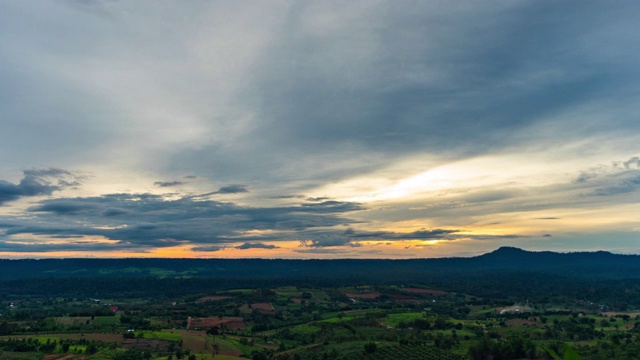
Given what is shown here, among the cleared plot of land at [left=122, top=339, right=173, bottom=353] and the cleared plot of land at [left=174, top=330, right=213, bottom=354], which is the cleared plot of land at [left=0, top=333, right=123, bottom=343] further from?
the cleared plot of land at [left=174, top=330, right=213, bottom=354]

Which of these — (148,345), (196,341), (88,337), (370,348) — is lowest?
(196,341)

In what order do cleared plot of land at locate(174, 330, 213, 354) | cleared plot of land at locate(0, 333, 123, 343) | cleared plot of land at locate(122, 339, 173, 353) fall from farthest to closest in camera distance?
1. cleared plot of land at locate(0, 333, 123, 343)
2. cleared plot of land at locate(174, 330, 213, 354)
3. cleared plot of land at locate(122, 339, 173, 353)

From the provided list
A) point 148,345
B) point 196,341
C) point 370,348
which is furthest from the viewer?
point 196,341

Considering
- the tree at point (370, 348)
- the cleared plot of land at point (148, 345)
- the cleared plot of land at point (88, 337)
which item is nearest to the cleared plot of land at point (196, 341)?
the cleared plot of land at point (148, 345)

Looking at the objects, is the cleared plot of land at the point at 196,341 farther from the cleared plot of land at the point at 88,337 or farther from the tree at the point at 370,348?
the tree at the point at 370,348

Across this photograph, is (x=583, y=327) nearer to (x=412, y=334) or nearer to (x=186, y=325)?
(x=412, y=334)

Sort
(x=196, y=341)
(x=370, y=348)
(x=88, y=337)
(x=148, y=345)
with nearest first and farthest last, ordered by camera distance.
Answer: (x=370, y=348) → (x=148, y=345) → (x=88, y=337) → (x=196, y=341)

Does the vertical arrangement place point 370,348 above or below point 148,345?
above

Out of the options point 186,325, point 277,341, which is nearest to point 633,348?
point 277,341

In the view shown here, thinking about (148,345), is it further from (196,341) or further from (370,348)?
(370,348)

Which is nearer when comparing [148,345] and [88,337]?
[148,345]

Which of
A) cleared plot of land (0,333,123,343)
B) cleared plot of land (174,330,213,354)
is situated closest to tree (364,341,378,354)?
cleared plot of land (174,330,213,354)

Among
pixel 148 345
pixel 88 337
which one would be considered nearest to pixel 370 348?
pixel 148 345
